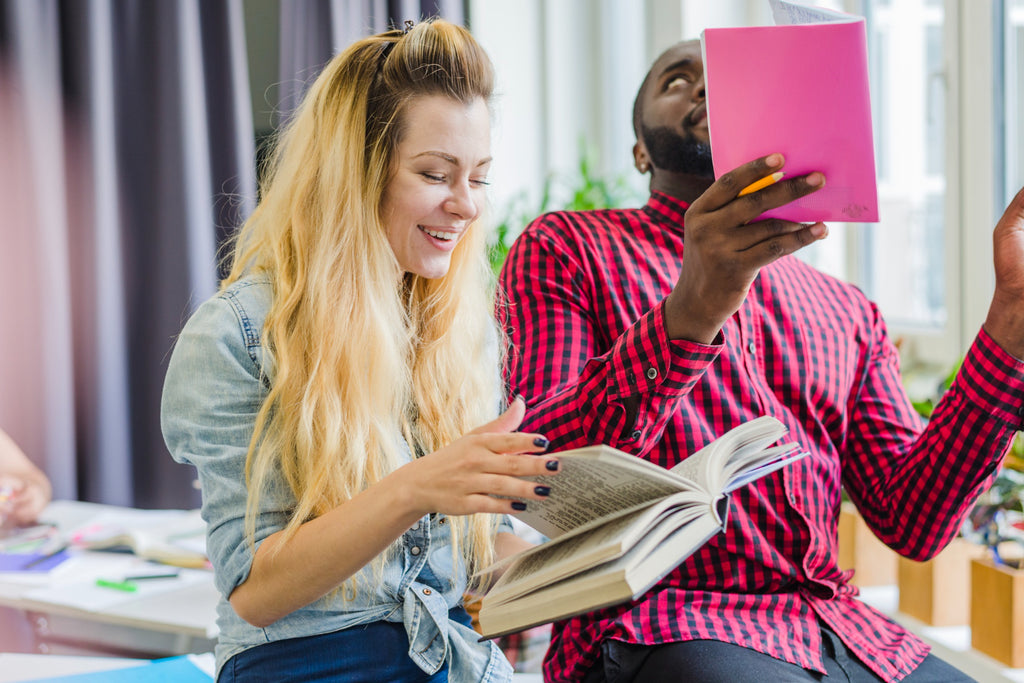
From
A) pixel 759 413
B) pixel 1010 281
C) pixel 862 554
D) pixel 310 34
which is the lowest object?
pixel 862 554

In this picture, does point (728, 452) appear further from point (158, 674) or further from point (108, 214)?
point (108, 214)

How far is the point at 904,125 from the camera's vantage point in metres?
2.15

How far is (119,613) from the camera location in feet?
4.05

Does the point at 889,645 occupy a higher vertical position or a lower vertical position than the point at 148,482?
higher

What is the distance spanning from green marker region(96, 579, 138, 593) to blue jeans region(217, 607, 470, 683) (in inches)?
20.2

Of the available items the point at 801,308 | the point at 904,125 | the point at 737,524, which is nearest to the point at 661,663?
the point at 737,524

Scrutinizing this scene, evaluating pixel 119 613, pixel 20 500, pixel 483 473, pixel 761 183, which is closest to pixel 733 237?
pixel 761 183

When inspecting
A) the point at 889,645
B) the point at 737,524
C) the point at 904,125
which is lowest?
the point at 889,645

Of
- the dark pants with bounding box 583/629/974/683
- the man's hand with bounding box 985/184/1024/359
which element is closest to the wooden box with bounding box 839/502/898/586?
the dark pants with bounding box 583/629/974/683

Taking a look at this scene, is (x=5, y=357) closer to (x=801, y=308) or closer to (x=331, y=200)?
(x=331, y=200)

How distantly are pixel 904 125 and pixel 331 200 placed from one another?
1.69 m

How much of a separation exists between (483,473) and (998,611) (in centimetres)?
96

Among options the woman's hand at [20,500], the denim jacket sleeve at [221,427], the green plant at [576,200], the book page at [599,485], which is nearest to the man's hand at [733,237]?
the book page at [599,485]

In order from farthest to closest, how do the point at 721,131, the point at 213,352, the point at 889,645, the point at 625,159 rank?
the point at 625,159 → the point at 889,645 → the point at 213,352 → the point at 721,131
